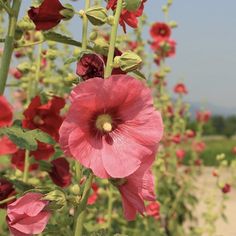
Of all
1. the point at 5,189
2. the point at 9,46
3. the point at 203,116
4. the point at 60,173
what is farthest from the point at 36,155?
the point at 203,116

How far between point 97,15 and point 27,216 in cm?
44

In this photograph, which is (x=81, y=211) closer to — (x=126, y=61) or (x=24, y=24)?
(x=126, y=61)

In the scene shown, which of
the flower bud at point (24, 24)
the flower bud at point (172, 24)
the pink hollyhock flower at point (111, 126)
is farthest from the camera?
the flower bud at point (172, 24)

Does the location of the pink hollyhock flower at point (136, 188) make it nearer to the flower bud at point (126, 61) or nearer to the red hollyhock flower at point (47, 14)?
the flower bud at point (126, 61)

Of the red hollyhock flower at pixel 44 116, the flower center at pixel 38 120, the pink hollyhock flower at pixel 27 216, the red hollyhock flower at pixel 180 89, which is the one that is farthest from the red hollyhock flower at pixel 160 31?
the pink hollyhock flower at pixel 27 216

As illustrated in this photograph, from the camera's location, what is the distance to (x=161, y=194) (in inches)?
180

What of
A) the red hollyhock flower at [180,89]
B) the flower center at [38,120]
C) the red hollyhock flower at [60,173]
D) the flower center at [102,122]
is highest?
the flower center at [102,122]

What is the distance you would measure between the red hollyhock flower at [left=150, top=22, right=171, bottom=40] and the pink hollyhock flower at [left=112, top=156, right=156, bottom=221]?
3037mm

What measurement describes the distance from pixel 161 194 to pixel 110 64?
355cm

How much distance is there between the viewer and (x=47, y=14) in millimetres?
1275

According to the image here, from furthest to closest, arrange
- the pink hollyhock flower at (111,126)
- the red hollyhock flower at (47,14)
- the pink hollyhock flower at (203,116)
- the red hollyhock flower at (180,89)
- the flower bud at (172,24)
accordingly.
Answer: the pink hollyhock flower at (203,116) < the red hollyhock flower at (180,89) < the flower bud at (172,24) < the red hollyhock flower at (47,14) < the pink hollyhock flower at (111,126)

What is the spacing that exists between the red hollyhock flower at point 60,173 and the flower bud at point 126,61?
2.34 feet

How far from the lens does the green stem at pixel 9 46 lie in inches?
56.6

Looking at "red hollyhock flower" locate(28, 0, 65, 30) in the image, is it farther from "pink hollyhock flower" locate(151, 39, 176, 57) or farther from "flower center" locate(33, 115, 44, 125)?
"pink hollyhock flower" locate(151, 39, 176, 57)
